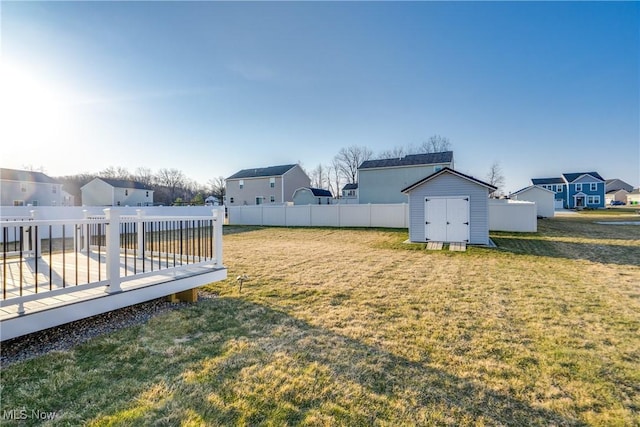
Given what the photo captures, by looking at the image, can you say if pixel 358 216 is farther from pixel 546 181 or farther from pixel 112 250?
pixel 546 181

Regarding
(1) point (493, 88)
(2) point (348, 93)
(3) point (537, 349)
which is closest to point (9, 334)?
(3) point (537, 349)

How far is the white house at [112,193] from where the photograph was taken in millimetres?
36969

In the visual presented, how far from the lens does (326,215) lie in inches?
745

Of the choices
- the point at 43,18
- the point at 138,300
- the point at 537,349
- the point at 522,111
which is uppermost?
the point at 522,111

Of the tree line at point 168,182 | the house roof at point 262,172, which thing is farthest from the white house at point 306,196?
the tree line at point 168,182

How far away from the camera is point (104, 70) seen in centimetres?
727

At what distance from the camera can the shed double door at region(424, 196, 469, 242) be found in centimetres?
1101

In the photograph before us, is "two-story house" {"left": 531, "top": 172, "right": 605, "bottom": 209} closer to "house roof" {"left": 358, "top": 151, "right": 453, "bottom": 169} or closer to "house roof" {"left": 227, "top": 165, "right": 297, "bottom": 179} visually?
"house roof" {"left": 358, "top": 151, "right": 453, "bottom": 169}

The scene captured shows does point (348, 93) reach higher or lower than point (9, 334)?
higher

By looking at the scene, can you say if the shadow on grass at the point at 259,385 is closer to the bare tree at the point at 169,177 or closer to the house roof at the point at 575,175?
the house roof at the point at 575,175

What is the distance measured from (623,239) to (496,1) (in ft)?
35.0

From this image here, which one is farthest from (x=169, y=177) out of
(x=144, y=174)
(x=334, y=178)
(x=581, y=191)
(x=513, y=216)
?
(x=581, y=191)

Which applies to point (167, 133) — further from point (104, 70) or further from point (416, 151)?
point (416, 151)

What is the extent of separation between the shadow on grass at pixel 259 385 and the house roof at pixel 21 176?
3886 centimetres
